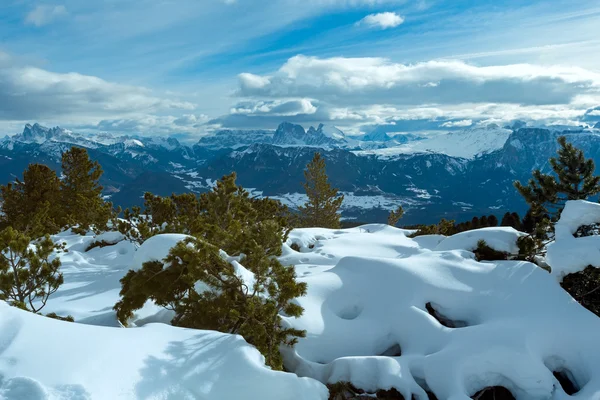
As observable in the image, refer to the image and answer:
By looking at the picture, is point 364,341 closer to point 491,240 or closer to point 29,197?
point 491,240

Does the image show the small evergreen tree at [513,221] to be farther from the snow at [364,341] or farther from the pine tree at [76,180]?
the pine tree at [76,180]

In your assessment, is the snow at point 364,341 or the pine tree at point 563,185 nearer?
the snow at point 364,341

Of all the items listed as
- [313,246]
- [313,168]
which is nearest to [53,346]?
[313,246]

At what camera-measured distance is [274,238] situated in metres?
10.3

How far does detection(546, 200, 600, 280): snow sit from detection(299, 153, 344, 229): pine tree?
42.3 metres

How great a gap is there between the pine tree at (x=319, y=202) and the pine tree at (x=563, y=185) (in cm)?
3844

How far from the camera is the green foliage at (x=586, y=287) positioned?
11539 mm

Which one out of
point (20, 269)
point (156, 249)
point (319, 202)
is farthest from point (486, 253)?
point (319, 202)

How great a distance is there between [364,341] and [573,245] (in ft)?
24.4

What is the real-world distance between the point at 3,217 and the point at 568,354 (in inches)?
1978

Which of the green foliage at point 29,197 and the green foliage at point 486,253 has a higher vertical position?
the green foliage at point 29,197

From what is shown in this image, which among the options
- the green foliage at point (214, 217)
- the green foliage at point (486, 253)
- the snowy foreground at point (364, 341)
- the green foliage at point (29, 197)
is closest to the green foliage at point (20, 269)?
the snowy foreground at point (364, 341)

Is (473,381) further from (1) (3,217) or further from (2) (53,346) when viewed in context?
(1) (3,217)

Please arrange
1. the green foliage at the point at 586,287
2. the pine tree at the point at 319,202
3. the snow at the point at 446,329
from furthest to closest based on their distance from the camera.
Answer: the pine tree at the point at 319,202, the green foliage at the point at 586,287, the snow at the point at 446,329
